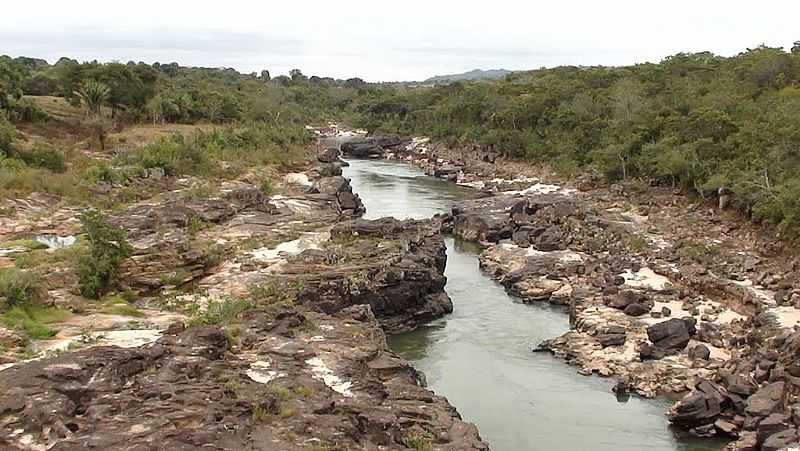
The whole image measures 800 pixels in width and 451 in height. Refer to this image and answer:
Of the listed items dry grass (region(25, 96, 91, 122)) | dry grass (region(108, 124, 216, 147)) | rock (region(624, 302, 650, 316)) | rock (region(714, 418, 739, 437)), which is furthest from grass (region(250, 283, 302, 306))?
dry grass (region(25, 96, 91, 122))

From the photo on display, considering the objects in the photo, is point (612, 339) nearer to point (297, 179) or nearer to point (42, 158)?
point (297, 179)

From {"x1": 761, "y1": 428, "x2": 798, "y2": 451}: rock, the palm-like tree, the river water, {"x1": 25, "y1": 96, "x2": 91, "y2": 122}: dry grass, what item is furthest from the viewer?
{"x1": 25, "y1": 96, "x2": 91, "y2": 122}: dry grass

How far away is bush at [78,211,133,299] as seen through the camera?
88.4ft

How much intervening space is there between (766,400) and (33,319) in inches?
849

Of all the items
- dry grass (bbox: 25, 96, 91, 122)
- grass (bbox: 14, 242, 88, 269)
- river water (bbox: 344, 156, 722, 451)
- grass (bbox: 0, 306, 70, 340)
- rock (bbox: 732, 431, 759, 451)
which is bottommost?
river water (bbox: 344, 156, 722, 451)

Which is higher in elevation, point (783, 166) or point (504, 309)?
point (783, 166)

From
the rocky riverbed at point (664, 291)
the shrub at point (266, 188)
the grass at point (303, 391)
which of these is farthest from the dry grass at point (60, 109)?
the grass at point (303, 391)

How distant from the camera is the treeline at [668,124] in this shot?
40.1 metres

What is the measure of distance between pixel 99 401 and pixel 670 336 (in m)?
20.0

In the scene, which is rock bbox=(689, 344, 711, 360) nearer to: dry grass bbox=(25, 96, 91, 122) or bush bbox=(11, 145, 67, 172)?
bush bbox=(11, 145, 67, 172)

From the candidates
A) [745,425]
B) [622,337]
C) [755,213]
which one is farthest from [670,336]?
Answer: [755,213]

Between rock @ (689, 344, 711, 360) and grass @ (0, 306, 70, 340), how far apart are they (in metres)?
21.0

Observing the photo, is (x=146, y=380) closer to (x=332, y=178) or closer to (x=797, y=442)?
(x=797, y=442)

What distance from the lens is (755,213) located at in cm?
3756
